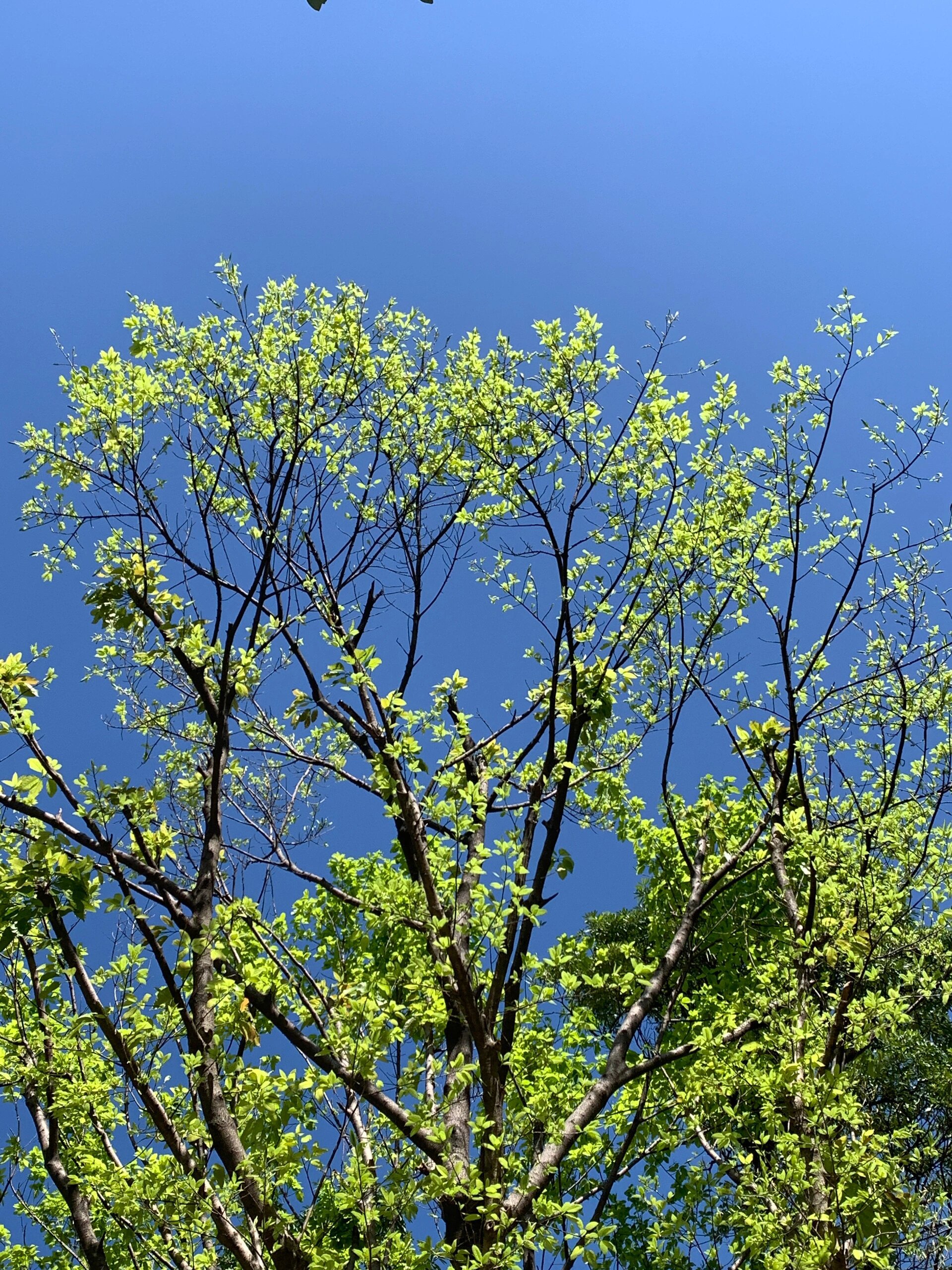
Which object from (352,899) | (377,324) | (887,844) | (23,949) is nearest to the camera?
(23,949)

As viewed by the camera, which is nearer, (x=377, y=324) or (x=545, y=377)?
(x=545, y=377)

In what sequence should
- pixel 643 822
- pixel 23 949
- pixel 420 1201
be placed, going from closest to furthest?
pixel 420 1201 < pixel 23 949 < pixel 643 822

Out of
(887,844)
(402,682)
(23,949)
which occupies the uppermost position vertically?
(402,682)

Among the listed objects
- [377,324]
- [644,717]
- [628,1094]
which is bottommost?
[628,1094]

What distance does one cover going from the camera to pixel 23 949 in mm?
4879

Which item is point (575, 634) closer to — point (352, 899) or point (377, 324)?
point (352, 899)

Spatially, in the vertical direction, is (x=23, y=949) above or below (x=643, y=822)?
below

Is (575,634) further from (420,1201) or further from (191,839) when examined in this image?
(191,839)

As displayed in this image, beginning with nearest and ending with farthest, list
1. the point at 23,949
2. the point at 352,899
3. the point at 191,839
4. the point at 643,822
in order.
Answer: the point at 23,949
the point at 352,899
the point at 191,839
the point at 643,822

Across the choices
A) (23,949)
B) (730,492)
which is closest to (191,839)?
(23,949)

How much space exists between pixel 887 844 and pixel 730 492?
3006mm

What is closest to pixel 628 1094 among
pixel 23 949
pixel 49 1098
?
pixel 49 1098

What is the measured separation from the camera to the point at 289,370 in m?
6.41

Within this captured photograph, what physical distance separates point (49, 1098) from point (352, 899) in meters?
2.14
